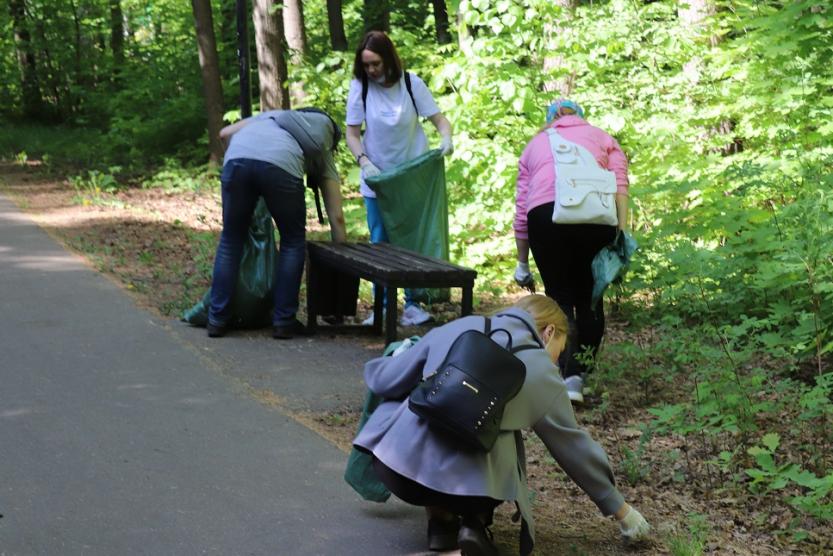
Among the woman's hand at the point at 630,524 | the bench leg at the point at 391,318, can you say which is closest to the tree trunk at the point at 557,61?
the bench leg at the point at 391,318

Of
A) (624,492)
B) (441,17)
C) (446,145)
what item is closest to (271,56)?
(446,145)

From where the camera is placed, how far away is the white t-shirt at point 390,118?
8.10 m

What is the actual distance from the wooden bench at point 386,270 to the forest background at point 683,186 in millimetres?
1128

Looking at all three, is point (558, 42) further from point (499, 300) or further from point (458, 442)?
point (458, 442)

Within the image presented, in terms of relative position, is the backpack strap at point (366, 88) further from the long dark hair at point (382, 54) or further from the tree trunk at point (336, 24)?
the tree trunk at point (336, 24)

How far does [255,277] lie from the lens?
7.81 m

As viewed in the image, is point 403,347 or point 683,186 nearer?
point 403,347

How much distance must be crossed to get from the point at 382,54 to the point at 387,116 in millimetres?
481

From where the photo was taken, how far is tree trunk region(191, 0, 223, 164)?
1747 cm

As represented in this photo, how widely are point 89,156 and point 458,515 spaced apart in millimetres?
17996

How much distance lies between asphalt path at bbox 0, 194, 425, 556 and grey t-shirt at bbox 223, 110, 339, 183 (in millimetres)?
1265

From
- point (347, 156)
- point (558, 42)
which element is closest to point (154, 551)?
point (558, 42)

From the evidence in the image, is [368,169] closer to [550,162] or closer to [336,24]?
[550,162]

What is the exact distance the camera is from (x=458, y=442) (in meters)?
3.60
